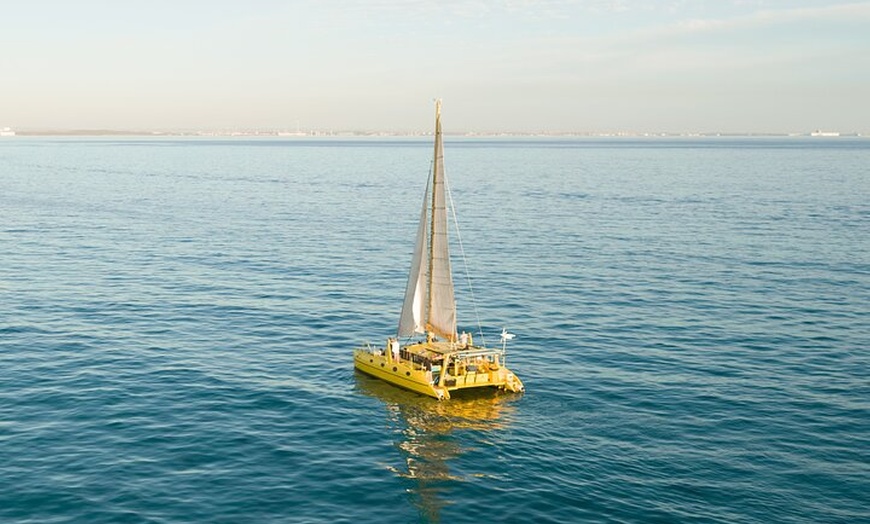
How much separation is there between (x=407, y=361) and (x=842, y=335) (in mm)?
32400

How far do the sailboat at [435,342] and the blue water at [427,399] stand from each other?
122cm

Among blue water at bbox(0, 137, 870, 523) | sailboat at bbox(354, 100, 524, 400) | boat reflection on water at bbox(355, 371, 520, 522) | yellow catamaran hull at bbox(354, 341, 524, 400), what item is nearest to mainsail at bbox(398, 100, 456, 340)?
sailboat at bbox(354, 100, 524, 400)

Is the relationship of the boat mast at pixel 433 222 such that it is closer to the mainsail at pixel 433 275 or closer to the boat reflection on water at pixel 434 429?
the mainsail at pixel 433 275

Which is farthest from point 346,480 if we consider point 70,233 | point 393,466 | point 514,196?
point 514,196

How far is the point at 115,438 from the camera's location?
4272cm

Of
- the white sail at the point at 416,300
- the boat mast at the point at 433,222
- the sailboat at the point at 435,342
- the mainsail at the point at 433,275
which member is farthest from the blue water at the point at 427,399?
the boat mast at the point at 433,222

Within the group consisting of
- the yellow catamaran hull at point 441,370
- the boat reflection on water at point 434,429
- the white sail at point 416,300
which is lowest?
the boat reflection on water at point 434,429

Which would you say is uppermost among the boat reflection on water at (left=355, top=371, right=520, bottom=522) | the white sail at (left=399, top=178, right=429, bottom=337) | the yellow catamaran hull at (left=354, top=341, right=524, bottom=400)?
the white sail at (left=399, top=178, right=429, bottom=337)

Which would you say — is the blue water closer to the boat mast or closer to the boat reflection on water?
the boat reflection on water

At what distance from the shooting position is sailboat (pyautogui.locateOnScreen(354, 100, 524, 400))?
1983 inches

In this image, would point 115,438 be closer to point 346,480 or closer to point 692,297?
point 346,480

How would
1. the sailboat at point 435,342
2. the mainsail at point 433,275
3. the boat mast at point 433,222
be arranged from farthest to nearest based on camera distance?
the mainsail at point 433,275
the boat mast at point 433,222
the sailboat at point 435,342

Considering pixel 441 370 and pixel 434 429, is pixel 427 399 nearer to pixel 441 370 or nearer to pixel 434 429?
pixel 441 370

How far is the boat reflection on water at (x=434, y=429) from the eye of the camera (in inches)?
1509
